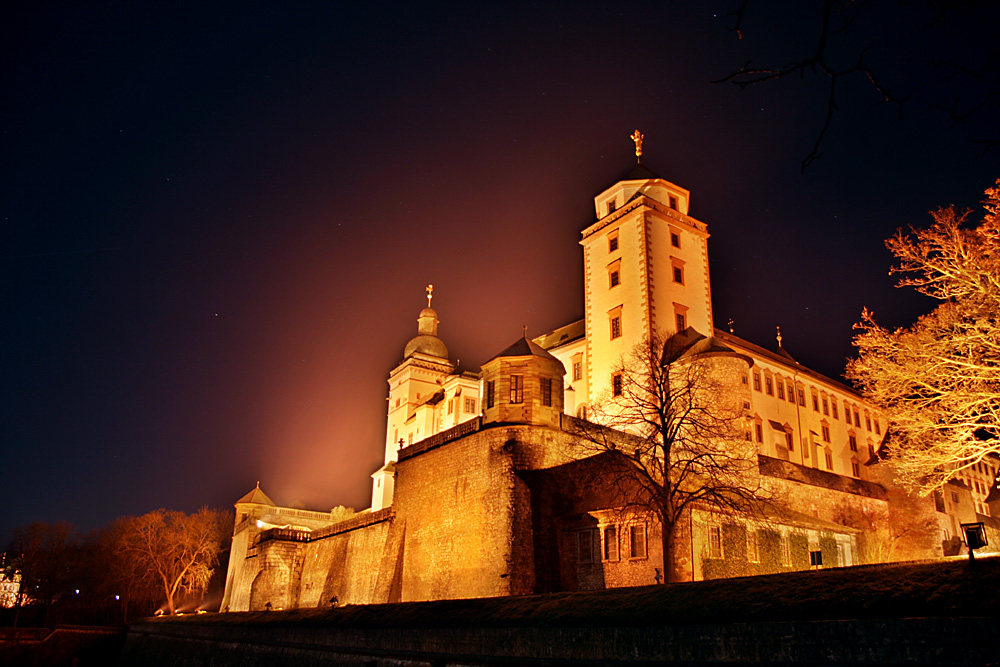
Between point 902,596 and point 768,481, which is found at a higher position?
point 768,481

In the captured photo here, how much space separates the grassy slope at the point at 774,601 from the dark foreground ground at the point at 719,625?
1.0 inches

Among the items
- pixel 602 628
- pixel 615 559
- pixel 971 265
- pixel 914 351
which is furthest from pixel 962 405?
pixel 602 628

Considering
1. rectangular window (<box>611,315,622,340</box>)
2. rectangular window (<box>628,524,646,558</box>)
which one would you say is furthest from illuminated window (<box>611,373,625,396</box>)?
rectangular window (<box>628,524,646,558</box>)

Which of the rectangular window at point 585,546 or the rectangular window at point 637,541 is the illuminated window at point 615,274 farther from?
the rectangular window at point 637,541

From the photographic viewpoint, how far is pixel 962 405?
1966 cm

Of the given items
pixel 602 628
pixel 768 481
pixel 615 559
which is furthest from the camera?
pixel 768 481

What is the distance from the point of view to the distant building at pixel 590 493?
25.5 meters

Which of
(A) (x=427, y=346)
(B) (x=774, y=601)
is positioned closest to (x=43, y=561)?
(A) (x=427, y=346)

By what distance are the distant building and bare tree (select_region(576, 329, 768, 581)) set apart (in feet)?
2.68

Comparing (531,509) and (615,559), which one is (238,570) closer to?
(531,509)

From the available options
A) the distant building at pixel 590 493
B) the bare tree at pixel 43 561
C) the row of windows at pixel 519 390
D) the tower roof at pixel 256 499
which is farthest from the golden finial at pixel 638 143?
the bare tree at pixel 43 561

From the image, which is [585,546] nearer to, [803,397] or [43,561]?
[803,397]

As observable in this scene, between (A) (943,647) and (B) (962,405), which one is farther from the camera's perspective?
(B) (962,405)

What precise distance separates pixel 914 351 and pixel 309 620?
22169 millimetres
